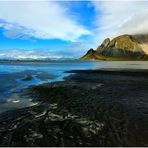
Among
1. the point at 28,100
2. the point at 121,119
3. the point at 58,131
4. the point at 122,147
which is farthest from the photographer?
the point at 28,100

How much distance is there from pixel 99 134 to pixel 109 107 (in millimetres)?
6713

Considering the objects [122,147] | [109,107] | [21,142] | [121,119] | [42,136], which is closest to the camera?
[122,147]

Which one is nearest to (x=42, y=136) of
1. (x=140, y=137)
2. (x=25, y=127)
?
(x=25, y=127)

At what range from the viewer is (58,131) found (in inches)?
535

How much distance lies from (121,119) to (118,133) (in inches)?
118

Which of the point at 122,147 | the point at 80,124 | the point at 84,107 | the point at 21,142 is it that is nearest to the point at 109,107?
the point at 84,107

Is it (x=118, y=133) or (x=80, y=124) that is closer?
(x=118, y=133)

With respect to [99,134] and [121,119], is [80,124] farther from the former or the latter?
[121,119]

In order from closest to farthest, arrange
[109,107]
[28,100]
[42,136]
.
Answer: [42,136] < [109,107] < [28,100]

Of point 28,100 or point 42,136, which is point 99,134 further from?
point 28,100

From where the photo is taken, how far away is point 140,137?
40.4ft

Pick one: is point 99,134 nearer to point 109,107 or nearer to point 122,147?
point 122,147

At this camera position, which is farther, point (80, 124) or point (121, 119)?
point (121, 119)

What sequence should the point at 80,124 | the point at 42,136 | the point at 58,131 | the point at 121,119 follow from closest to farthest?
the point at 42,136, the point at 58,131, the point at 80,124, the point at 121,119
